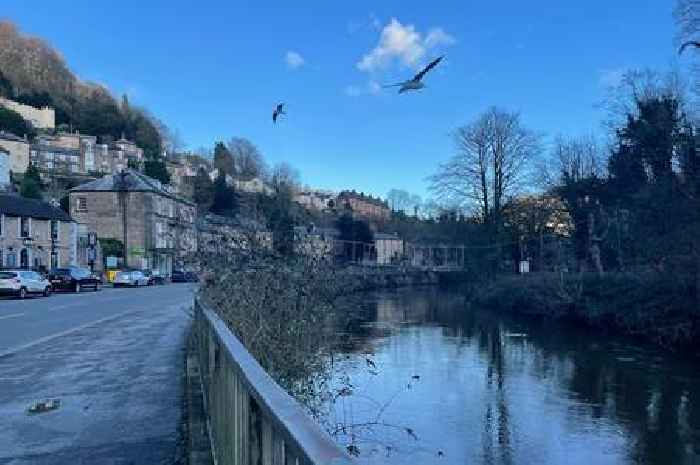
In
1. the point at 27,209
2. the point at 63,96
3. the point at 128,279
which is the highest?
the point at 63,96

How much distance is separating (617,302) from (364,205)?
111 meters

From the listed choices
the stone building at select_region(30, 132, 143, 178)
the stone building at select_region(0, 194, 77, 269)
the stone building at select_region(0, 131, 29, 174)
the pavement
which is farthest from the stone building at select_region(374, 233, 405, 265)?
the pavement

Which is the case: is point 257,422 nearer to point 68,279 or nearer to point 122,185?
point 68,279

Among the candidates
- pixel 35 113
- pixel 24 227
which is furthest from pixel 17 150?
pixel 24 227

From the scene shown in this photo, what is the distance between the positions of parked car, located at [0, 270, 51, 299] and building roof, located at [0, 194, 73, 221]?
15.3 metres

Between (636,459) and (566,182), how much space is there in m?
42.8

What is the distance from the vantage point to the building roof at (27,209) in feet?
171

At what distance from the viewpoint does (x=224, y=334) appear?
16.1 feet

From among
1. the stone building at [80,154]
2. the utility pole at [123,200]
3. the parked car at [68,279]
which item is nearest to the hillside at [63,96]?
the stone building at [80,154]

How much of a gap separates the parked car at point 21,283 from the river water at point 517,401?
1954cm

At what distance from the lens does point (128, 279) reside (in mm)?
53375

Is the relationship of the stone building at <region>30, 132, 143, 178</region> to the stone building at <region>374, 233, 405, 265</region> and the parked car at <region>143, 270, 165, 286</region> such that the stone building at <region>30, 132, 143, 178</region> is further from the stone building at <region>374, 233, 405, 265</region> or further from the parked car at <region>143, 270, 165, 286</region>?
the parked car at <region>143, 270, 165, 286</region>

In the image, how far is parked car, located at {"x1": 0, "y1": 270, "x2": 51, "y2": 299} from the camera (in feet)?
119

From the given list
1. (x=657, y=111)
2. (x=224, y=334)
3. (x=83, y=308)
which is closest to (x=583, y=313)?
(x=657, y=111)
